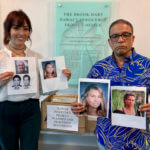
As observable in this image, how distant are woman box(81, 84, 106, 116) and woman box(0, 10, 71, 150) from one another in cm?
42

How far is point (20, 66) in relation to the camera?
1.07 metres

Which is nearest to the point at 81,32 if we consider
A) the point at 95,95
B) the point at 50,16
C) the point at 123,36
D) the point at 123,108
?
the point at 50,16

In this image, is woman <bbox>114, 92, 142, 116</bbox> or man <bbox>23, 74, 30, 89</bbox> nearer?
woman <bbox>114, 92, 142, 116</bbox>

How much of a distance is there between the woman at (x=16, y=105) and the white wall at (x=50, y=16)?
1.95 feet

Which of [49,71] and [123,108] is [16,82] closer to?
[49,71]

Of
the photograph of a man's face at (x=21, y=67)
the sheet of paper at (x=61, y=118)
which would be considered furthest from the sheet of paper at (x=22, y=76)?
the sheet of paper at (x=61, y=118)

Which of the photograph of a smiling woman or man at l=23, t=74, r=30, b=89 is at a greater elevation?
man at l=23, t=74, r=30, b=89

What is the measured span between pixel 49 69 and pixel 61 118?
47 centimetres

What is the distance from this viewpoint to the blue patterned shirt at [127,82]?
0.86m

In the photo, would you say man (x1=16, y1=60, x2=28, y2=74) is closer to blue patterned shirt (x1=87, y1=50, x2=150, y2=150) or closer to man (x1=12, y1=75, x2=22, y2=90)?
man (x1=12, y1=75, x2=22, y2=90)

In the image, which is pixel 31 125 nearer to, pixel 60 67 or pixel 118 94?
pixel 60 67

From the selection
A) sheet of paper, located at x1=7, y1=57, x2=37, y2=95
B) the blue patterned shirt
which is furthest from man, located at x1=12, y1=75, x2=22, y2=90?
the blue patterned shirt

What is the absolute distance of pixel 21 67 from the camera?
A: 3.51ft

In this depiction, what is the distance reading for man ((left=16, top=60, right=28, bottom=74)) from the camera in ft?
3.47
